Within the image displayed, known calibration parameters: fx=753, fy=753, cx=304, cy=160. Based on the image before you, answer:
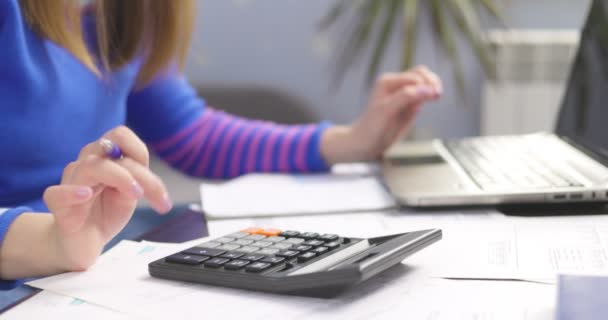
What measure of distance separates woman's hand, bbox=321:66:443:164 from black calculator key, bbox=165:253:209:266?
1.63 ft

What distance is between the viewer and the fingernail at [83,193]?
489mm

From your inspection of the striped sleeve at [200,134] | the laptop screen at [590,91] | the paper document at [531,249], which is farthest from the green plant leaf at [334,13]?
the paper document at [531,249]

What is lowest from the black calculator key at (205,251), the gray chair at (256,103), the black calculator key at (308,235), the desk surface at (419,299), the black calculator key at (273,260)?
the gray chair at (256,103)

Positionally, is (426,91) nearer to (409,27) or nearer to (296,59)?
(409,27)

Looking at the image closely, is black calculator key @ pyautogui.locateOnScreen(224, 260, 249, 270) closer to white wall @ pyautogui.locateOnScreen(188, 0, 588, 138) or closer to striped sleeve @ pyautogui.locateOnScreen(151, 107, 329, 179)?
striped sleeve @ pyautogui.locateOnScreen(151, 107, 329, 179)

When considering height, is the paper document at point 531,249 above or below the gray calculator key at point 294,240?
below

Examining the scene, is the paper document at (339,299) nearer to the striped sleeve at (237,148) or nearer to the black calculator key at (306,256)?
the black calculator key at (306,256)

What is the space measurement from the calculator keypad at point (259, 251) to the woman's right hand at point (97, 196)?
0.04 meters

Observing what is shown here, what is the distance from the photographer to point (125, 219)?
21.9 inches

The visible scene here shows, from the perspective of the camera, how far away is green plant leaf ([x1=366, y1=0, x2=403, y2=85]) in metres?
2.32

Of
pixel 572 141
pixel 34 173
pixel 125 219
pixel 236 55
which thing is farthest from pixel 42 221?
pixel 236 55

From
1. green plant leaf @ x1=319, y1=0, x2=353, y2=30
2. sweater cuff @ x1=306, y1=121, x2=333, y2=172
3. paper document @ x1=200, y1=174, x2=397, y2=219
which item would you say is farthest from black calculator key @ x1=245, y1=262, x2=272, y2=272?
green plant leaf @ x1=319, y1=0, x2=353, y2=30

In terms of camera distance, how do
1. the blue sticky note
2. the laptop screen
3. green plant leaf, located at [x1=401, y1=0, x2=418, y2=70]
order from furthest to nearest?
green plant leaf, located at [x1=401, y1=0, x2=418, y2=70] → the laptop screen → the blue sticky note

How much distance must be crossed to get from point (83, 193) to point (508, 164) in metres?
0.48
